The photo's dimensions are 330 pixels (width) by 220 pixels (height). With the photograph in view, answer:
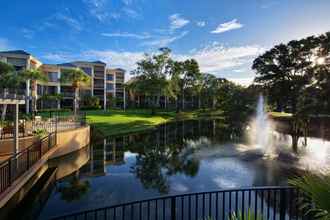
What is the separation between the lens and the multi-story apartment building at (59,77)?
3988 centimetres

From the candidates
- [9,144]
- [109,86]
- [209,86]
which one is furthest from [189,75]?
[9,144]

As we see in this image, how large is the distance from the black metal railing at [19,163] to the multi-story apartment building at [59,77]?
1179 inches

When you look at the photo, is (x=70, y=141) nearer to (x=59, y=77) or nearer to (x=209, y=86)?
(x=59, y=77)

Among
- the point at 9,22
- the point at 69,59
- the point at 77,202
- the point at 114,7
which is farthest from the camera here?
the point at 69,59

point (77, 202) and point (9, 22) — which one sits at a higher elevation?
point (9, 22)

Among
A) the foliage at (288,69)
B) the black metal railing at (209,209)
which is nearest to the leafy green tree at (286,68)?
the foliage at (288,69)

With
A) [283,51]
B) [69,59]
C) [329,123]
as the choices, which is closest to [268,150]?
[329,123]

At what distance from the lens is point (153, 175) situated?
473 inches

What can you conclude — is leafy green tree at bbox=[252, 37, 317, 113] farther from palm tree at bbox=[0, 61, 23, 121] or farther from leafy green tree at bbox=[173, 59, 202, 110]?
palm tree at bbox=[0, 61, 23, 121]

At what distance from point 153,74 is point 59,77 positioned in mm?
20277

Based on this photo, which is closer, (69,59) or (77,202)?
(77,202)

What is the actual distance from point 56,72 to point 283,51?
4422 cm

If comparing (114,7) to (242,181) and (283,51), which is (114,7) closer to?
(242,181)

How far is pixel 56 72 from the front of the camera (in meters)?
51.4
